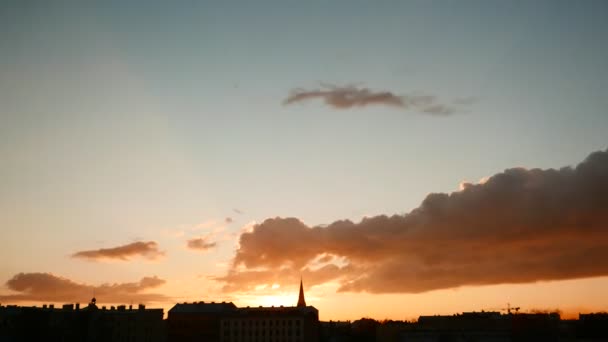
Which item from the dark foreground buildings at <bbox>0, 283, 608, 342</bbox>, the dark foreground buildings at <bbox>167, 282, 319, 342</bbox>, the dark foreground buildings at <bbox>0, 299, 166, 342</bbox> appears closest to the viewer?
the dark foreground buildings at <bbox>0, 299, 166, 342</bbox>

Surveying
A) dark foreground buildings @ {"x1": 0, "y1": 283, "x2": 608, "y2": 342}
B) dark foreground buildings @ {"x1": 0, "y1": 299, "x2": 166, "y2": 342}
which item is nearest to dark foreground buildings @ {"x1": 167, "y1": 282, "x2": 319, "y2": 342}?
dark foreground buildings @ {"x1": 0, "y1": 283, "x2": 608, "y2": 342}

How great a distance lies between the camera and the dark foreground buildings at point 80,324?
143 metres

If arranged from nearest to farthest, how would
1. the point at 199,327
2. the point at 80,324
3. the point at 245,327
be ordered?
the point at 80,324
the point at 199,327
the point at 245,327

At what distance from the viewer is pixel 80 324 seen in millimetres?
155375

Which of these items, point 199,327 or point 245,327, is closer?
point 199,327

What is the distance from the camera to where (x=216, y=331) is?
19800 centimetres

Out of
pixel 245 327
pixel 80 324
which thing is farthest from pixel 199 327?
pixel 80 324

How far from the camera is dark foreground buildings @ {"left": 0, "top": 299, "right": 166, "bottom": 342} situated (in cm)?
14325

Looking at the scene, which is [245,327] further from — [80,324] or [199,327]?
[80,324]

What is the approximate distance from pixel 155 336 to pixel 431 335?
84.0 meters

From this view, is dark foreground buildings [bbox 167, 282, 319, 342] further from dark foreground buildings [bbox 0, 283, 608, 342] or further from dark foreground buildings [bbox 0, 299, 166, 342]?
dark foreground buildings [bbox 0, 299, 166, 342]

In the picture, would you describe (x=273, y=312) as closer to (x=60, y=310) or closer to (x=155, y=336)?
(x=155, y=336)

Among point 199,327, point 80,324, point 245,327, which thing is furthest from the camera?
point 245,327

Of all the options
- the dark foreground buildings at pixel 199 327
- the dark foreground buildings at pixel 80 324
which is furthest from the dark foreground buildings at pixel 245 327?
the dark foreground buildings at pixel 80 324
